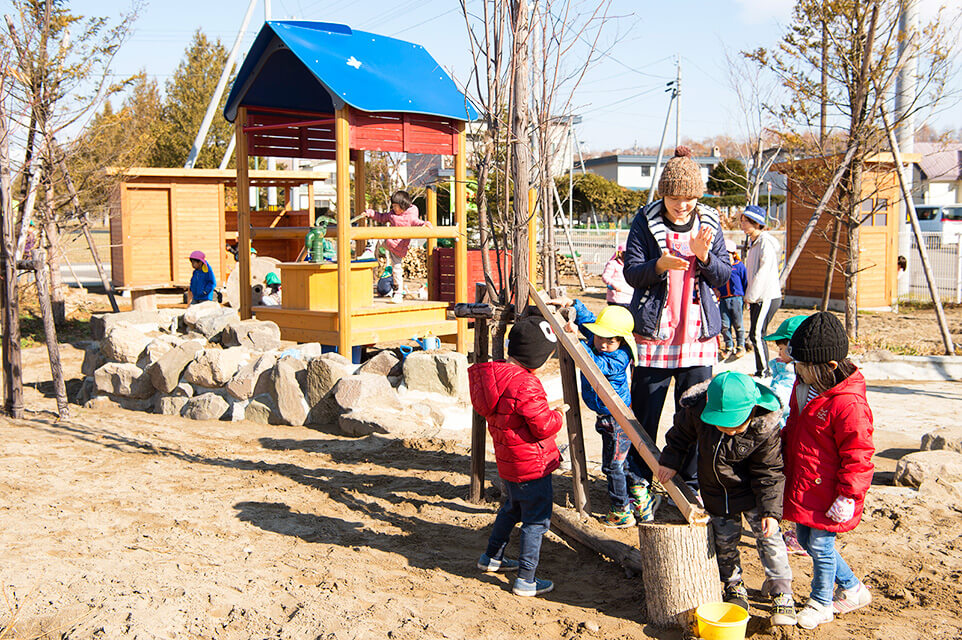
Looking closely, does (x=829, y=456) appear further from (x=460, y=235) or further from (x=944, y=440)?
(x=460, y=235)

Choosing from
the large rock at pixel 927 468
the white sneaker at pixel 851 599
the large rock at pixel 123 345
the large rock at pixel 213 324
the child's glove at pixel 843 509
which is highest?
the large rock at pixel 213 324

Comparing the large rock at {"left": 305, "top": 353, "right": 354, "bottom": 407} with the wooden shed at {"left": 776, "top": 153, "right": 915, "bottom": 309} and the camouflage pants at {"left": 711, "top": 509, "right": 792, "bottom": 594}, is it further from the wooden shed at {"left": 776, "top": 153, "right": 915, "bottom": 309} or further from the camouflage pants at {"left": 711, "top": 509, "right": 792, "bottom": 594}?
the wooden shed at {"left": 776, "top": 153, "right": 915, "bottom": 309}

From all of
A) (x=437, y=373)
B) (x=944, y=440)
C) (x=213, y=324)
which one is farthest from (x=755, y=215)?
(x=213, y=324)

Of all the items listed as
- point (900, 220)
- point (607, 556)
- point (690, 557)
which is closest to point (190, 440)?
point (607, 556)

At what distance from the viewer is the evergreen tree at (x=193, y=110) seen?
98.3 ft

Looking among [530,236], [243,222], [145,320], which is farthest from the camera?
[243,222]

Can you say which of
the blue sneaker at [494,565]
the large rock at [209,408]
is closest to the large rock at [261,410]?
the large rock at [209,408]

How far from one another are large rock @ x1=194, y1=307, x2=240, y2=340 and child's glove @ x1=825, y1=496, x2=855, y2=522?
6.90 metres

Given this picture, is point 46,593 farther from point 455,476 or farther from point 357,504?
point 455,476

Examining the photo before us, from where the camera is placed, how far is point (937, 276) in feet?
60.6

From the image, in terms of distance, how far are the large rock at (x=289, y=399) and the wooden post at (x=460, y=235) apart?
2563mm

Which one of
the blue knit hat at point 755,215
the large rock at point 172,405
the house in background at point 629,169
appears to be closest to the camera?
the blue knit hat at point 755,215

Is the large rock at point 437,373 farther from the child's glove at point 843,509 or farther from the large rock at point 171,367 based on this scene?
the child's glove at point 843,509

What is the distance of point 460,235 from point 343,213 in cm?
159
